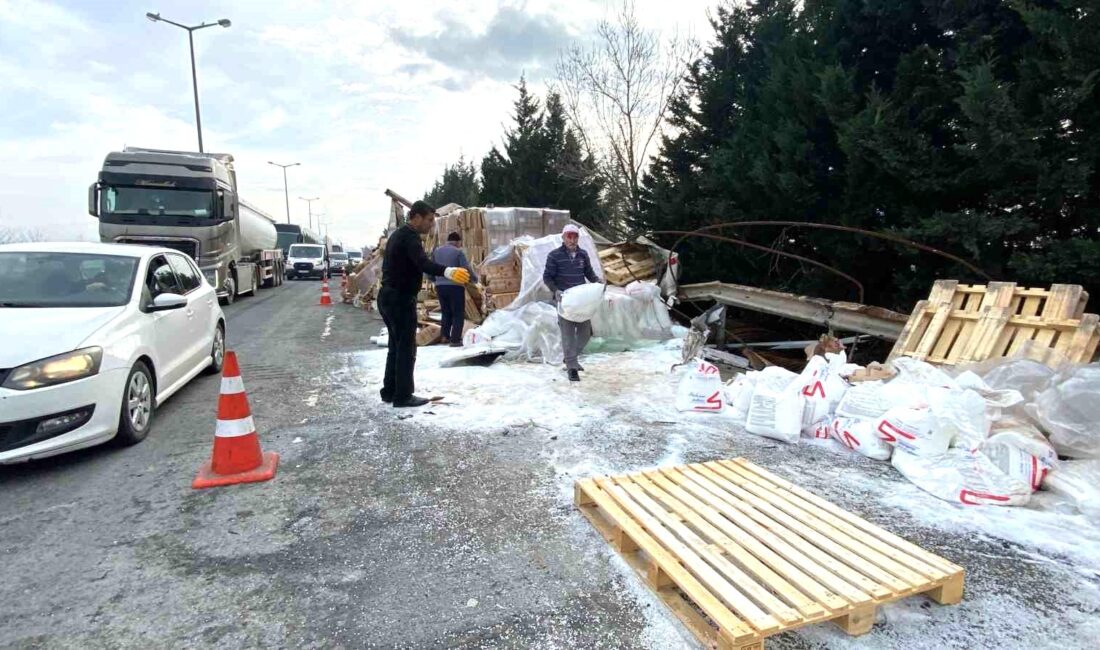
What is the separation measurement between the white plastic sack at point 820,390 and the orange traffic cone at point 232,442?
153 inches

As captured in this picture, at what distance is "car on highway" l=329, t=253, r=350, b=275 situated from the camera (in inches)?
1355

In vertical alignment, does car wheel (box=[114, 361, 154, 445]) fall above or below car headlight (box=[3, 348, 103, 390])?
below

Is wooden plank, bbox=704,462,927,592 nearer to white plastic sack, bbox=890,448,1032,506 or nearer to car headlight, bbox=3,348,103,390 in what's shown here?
white plastic sack, bbox=890,448,1032,506

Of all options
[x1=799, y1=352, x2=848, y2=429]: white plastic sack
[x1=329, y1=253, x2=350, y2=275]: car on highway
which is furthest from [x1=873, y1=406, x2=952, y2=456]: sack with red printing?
[x1=329, y1=253, x2=350, y2=275]: car on highway

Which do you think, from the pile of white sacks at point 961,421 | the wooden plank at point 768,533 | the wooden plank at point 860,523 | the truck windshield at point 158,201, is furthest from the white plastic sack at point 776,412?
the truck windshield at point 158,201

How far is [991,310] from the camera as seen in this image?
5051 millimetres

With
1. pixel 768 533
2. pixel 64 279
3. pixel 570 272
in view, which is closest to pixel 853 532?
pixel 768 533

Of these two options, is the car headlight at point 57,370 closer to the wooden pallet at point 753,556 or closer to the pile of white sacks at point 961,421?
the wooden pallet at point 753,556

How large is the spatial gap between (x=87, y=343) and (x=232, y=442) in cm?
116

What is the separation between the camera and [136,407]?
4.19m

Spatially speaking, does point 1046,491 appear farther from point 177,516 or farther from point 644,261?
point 644,261

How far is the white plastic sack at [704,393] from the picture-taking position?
501 cm

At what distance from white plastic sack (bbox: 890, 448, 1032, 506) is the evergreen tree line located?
2.87 meters

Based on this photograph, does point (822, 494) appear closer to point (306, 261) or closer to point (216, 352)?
point (216, 352)
